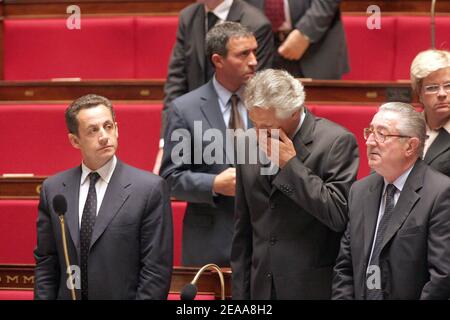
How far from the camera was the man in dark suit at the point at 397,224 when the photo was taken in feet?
3.48

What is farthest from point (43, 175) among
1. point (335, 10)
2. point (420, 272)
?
point (420, 272)

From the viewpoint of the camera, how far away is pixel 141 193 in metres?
1.15

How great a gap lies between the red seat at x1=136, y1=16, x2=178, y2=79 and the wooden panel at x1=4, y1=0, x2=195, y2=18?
0.10 feet

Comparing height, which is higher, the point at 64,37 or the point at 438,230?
the point at 64,37

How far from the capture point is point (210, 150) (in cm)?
138

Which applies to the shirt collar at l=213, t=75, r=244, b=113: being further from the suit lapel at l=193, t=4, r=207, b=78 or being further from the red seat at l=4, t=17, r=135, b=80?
the red seat at l=4, t=17, r=135, b=80

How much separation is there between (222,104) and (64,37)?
0.76 metres

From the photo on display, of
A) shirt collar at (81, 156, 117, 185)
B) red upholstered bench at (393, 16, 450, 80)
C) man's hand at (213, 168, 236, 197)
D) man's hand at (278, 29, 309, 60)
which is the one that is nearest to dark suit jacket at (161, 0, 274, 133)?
man's hand at (278, 29, 309, 60)

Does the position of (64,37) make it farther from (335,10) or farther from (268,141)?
(268,141)

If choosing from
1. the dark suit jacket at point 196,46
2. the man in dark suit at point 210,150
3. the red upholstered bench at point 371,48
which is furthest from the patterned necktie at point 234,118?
the red upholstered bench at point 371,48

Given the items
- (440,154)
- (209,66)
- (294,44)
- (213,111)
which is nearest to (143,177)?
(213,111)

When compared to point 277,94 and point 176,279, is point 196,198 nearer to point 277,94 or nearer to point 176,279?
point 176,279

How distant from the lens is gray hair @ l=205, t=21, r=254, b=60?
142cm

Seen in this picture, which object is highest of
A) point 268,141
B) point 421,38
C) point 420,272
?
point 421,38
